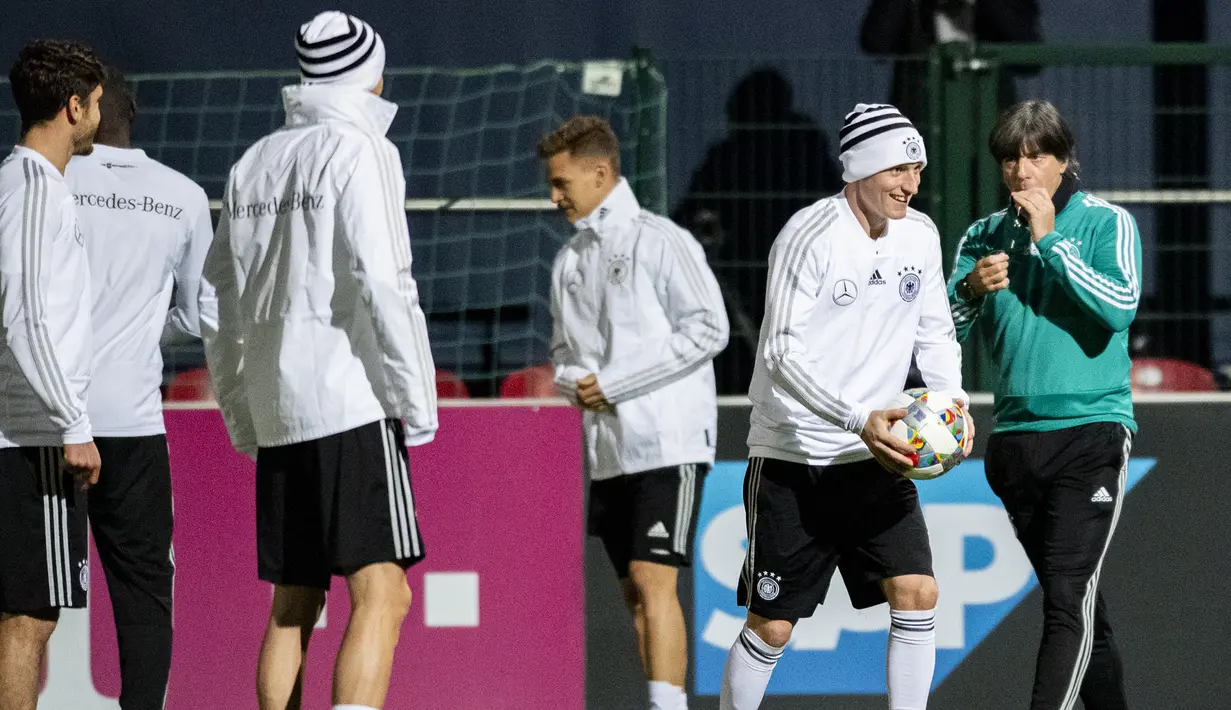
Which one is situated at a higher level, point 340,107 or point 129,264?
point 340,107

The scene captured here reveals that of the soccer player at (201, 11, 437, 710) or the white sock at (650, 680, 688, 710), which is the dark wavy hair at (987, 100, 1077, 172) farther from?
the white sock at (650, 680, 688, 710)

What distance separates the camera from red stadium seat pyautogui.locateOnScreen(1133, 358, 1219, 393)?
6426 millimetres

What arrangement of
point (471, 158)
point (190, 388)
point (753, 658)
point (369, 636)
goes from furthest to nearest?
point (471, 158), point (190, 388), point (753, 658), point (369, 636)

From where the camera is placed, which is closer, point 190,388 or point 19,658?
point 19,658

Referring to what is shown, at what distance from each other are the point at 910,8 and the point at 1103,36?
1181 mm

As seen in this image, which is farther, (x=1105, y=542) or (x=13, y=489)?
(x=1105, y=542)

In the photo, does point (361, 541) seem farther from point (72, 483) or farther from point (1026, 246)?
point (1026, 246)

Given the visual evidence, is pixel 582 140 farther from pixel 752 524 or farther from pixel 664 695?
pixel 664 695

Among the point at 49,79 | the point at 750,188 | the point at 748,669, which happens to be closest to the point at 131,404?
the point at 49,79

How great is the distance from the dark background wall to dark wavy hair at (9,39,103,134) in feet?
11.0

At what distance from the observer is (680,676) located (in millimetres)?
5352

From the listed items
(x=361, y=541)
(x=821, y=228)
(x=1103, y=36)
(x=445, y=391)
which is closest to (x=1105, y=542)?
(x=821, y=228)

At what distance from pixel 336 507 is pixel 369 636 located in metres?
0.33

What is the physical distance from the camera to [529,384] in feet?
21.3
